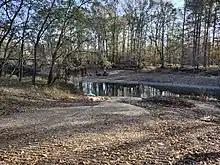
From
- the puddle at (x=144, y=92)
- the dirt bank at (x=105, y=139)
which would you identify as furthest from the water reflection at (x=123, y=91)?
the dirt bank at (x=105, y=139)

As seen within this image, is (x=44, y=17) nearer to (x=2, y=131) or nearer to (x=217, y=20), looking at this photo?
(x=2, y=131)

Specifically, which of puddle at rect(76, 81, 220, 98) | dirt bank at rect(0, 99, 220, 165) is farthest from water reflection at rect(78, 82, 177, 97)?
dirt bank at rect(0, 99, 220, 165)

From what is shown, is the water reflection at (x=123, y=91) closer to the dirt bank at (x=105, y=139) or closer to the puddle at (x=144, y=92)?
the puddle at (x=144, y=92)

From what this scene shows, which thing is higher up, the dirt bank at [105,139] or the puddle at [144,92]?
the dirt bank at [105,139]

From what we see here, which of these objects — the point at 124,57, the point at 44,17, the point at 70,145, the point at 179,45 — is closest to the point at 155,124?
the point at 70,145

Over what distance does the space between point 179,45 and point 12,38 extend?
3415 centimetres

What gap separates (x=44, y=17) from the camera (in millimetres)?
17984

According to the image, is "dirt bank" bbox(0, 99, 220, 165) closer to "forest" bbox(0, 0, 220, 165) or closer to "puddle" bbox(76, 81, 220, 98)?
"forest" bbox(0, 0, 220, 165)

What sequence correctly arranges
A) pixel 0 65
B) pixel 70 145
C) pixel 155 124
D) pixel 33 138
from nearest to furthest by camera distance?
pixel 70 145
pixel 33 138
pixel 155 124
pixel 0 65

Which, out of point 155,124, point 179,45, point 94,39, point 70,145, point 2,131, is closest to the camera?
point 70,145

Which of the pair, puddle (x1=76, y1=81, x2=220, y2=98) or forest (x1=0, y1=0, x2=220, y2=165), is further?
puddle (x1=76, y1=81, x2=220, y2=98)

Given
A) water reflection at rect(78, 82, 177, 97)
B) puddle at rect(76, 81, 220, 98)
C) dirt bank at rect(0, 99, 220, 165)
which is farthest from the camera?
water reflection at rect(78, 82, 177, 97)

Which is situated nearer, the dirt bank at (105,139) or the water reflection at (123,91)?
the dirt bank at (105,139)

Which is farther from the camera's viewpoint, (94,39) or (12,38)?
(94,39)
